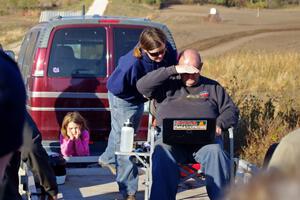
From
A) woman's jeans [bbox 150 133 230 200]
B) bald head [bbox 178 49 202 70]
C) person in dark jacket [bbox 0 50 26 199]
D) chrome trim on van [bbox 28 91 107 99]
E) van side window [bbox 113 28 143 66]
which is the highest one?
person in dark jacket [bbox 0 50 26 199]

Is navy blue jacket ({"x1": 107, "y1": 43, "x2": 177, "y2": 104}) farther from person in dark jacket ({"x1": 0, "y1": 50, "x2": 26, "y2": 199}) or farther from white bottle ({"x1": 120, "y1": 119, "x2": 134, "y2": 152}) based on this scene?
person in dark jacket ({"x1": 0, "y1": 50, "x2": 26, "y2": 199})

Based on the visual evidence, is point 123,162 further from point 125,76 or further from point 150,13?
point 150,13

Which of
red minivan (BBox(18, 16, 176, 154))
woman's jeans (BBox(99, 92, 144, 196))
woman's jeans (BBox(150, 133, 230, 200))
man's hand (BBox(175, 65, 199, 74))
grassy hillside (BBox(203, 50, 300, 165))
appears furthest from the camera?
grassy hillside (BBox(203, 50, 300, 165))

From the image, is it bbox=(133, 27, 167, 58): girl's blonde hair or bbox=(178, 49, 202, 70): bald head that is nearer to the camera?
bbox=(178, 49, 202, 70): bald head

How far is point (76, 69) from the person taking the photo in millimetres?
8688

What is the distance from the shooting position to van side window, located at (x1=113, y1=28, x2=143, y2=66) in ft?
28.7

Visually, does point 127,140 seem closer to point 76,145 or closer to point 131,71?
point 131,71

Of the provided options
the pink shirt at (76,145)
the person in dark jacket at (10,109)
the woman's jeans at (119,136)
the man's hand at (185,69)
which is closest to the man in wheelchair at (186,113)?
the man's hand at (185,69)

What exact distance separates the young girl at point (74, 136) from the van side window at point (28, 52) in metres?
0.91

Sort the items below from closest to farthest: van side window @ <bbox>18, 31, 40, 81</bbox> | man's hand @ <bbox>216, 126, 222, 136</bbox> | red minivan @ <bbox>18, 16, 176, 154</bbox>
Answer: man's hand @ <bbox>216, 126, 222, 136</bbox>
red minivan @ <bbox>18, 16, 176, 154</bbox>
van side window @ <bbox>18, 31, 40, 81</bbox>

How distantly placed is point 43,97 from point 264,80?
33.9 ft

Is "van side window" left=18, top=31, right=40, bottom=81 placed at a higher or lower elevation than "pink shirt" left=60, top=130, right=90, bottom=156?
higher

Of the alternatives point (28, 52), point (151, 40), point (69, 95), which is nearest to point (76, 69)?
point (69, 95)

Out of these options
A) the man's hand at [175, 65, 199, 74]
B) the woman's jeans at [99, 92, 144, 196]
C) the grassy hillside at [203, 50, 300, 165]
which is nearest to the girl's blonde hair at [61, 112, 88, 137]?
the woman's jeans at [99, 92, 144, 196]
